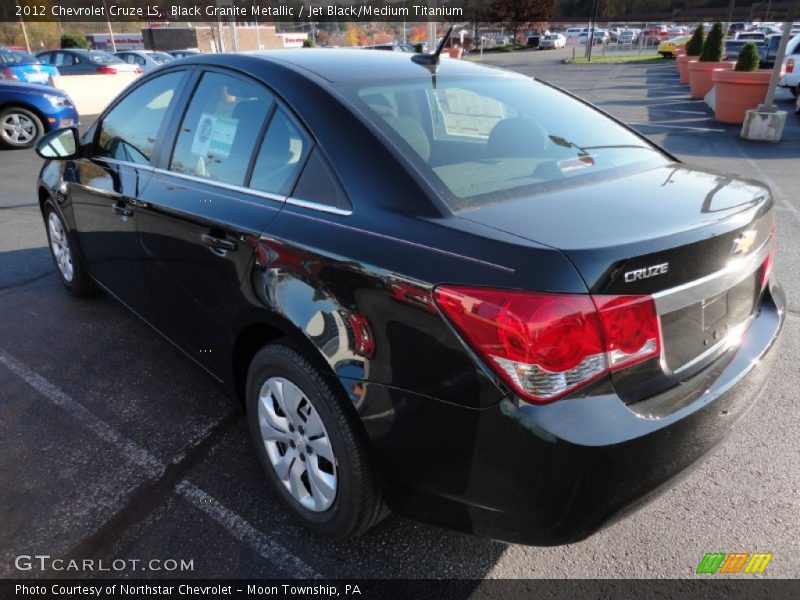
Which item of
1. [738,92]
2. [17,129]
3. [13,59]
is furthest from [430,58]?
[13,59]

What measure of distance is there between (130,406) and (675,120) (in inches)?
527

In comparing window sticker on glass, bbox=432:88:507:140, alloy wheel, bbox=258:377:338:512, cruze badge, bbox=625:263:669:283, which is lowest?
alloy wheel, bbox=258:377:338:512

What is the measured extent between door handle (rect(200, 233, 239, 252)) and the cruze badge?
4.64 ft

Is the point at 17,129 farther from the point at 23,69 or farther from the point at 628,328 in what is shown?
the point at 628,328

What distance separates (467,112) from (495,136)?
308 millimetres

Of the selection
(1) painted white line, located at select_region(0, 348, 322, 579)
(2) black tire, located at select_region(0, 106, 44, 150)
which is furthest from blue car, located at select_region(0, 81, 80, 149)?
(1) painted white line, located at select_region(0, 348, 322, 579)

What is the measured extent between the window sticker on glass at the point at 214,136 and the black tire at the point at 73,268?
1.84 m

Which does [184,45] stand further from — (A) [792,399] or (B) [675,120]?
(A) [792,399]

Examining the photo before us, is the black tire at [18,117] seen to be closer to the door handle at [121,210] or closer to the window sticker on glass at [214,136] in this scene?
the door handle at [121,210]

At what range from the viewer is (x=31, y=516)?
7.86 ft

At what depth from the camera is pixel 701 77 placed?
16.9 m

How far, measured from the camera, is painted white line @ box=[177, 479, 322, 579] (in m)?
2.14

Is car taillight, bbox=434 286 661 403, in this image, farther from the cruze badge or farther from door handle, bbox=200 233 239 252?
door handle, bbox=200 233 239 252

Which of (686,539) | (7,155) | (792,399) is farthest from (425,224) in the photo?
(7,155)
